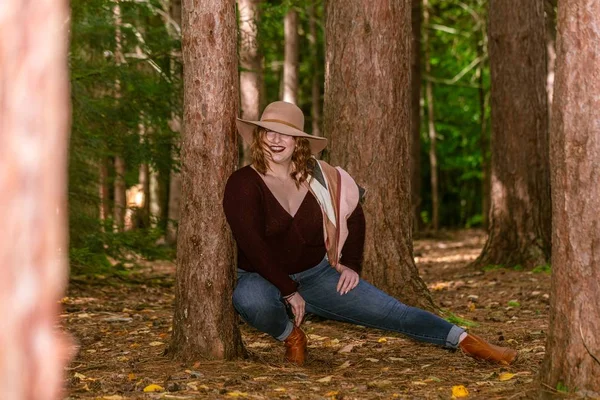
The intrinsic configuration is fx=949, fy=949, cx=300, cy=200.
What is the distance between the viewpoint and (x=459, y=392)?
5.36 meters

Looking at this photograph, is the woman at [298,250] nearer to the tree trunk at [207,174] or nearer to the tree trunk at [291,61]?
the tree trunk at [207,174]

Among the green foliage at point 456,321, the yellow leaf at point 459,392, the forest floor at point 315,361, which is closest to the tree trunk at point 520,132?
the forest floor at point 315,361

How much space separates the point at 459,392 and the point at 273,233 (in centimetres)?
157

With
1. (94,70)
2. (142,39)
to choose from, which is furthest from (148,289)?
(142,39)

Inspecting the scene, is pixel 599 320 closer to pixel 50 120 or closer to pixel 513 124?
pixel 50 120

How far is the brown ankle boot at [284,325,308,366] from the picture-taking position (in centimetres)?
629

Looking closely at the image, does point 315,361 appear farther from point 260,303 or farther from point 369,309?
point 260,303

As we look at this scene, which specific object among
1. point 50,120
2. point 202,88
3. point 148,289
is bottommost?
point 148,289

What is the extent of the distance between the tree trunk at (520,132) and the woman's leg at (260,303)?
6.59 metres

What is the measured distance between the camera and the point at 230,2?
20.0 ft

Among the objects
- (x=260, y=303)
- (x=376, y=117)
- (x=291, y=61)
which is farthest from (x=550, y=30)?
(x=260, y=303)

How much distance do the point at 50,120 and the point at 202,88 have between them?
331cm

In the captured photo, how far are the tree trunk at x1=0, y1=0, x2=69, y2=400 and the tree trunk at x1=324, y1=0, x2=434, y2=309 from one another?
5187 mm

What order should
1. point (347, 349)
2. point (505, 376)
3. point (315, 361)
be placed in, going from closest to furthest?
point (505, 376)
point (315, 361)
point (347, 349)
